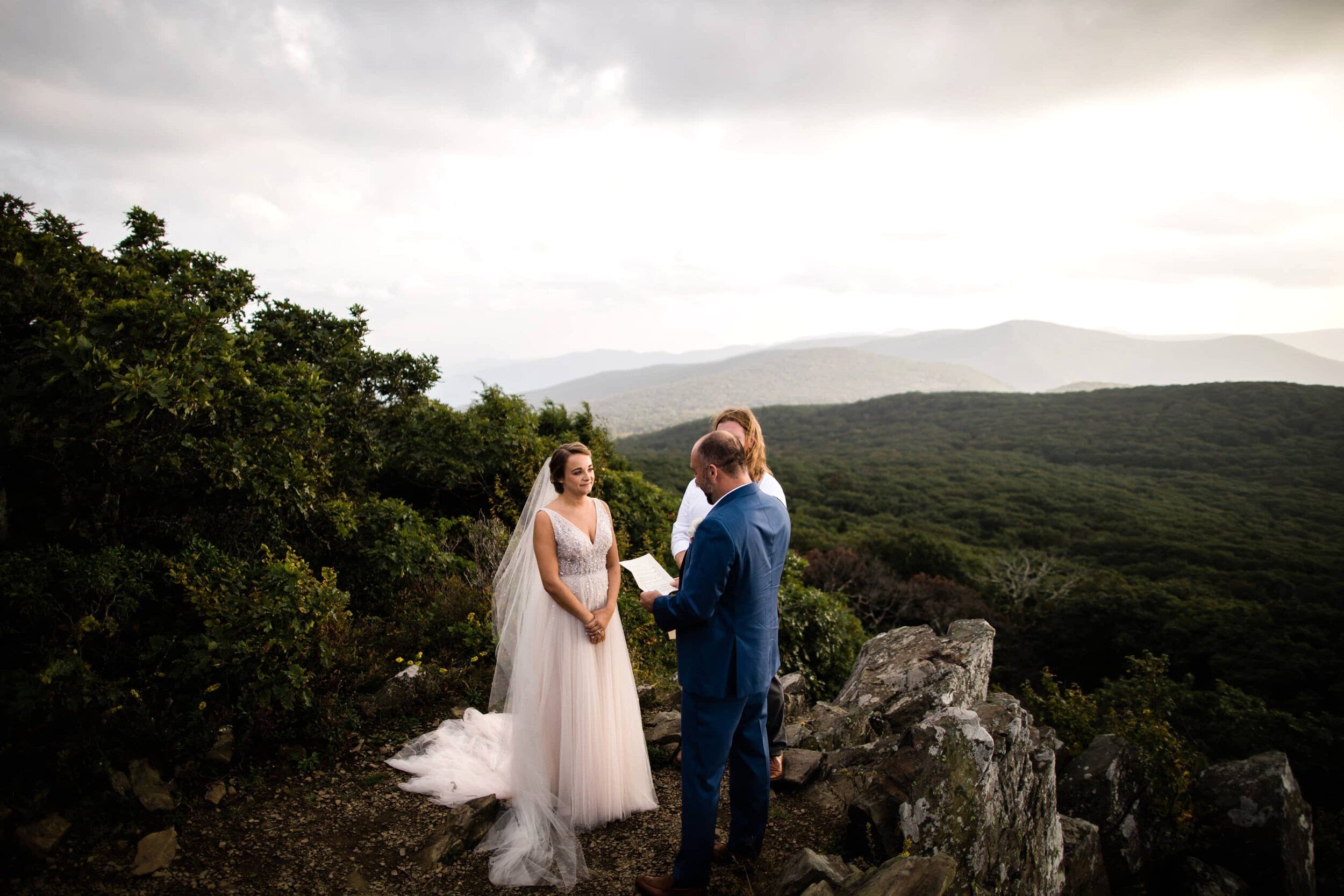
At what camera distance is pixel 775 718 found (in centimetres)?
473

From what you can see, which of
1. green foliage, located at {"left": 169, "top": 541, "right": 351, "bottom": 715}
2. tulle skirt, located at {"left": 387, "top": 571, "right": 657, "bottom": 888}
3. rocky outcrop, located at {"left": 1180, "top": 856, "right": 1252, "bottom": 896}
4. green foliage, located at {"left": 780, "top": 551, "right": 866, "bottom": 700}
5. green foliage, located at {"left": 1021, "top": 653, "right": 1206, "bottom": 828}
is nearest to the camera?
tulle skirt, located at {"left": 387, "top": 571, "right": 657, "bottom": 888}

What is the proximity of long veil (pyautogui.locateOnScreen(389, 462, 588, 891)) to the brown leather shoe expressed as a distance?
1.61 ft

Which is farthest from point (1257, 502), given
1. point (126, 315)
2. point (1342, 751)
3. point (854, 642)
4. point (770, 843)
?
point (126, 315)

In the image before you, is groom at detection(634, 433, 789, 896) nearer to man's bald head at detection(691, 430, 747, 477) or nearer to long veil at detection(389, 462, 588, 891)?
man's bald head at detection(691, 430, 747, 477)

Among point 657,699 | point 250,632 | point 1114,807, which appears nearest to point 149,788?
point 250,632

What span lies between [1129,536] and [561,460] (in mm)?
A: 39186

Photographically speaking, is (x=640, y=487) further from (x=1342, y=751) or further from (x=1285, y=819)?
(x=1342, y=751)

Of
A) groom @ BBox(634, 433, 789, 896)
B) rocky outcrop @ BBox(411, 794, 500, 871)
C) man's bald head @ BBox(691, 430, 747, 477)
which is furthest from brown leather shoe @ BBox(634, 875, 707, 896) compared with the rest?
man's bald head @ BBox(691, 430, 747, 477)

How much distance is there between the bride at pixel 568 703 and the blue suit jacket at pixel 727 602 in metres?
1.01

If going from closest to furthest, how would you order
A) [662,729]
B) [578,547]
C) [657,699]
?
[578,547]
[662,729]
[657,699]

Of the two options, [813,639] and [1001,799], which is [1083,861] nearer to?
[1001,799]

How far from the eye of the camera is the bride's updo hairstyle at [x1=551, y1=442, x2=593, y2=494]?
421 cm

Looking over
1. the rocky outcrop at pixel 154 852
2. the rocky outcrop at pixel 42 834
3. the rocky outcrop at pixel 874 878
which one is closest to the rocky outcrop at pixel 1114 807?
the rocky outcrop at pixel 874 878

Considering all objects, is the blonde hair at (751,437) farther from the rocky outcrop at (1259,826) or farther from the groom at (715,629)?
the rocky outcrop at (1259,826)
